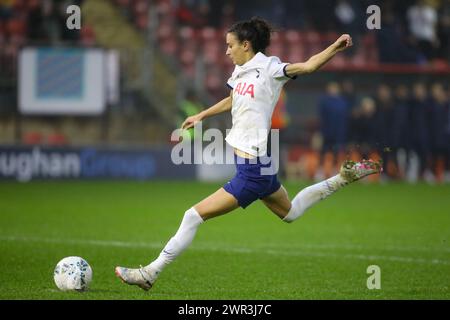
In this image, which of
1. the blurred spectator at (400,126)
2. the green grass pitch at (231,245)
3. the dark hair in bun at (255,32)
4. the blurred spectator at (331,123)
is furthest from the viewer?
the blurred spectator at (400,126)

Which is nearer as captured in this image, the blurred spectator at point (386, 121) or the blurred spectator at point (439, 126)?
the blurred spectator at point (386, 121)

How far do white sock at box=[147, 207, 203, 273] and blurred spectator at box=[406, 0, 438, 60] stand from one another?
2049 centimetres

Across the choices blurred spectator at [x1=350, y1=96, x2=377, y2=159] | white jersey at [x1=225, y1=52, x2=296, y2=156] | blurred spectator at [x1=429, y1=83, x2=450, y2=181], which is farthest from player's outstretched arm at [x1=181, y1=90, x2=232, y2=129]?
blurred spectator at [x1=429, y1=83, x2=450, y2=181]

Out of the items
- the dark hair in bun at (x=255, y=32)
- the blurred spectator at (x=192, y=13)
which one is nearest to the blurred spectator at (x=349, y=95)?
the blurred spectator at (x=192, y=13)

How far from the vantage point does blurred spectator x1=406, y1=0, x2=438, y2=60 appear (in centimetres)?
2748

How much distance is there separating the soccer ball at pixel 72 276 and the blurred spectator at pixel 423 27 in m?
A: 20.8

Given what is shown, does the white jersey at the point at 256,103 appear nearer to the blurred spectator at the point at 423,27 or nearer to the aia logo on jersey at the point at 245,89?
the aia logo on jersey at the point at 245,89

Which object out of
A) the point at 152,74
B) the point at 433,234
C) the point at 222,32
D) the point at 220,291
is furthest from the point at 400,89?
the point at 220,291

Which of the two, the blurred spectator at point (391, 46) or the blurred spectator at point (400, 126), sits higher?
the blurred spectator at point (391, 46)

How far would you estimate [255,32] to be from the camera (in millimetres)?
8156

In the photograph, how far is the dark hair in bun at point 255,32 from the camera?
8141 mm

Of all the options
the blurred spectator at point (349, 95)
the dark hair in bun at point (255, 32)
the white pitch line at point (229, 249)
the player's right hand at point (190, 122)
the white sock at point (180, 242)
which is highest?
the blurred spectator at point (349, 95)

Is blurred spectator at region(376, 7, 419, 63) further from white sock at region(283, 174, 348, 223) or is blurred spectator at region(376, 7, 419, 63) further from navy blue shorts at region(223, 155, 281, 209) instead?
navy blue shorts at region(223, 155, 281, 209)

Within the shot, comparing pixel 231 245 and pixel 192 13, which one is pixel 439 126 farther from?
pixel 231 245
